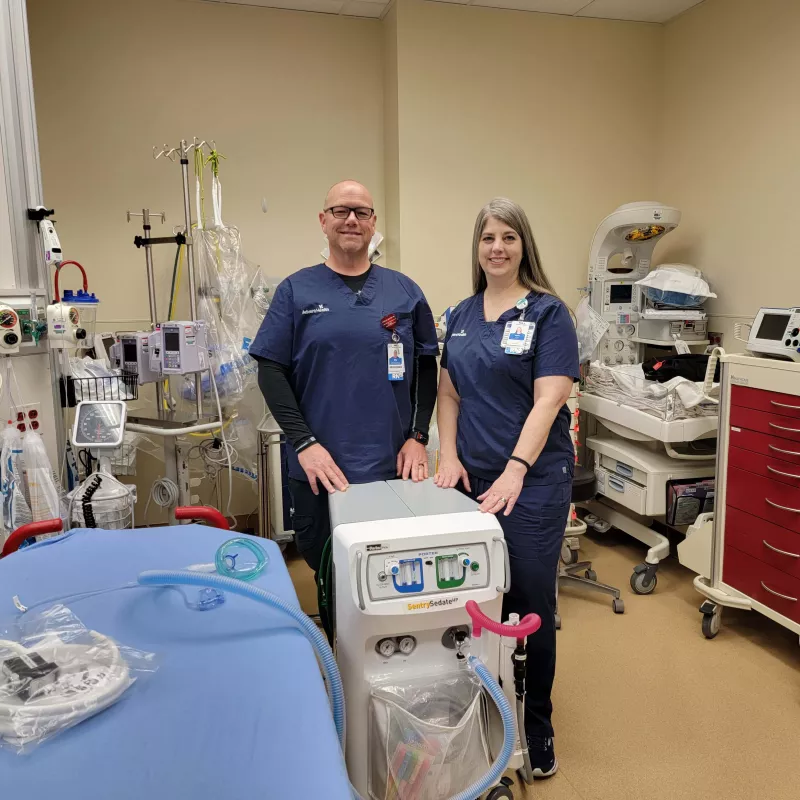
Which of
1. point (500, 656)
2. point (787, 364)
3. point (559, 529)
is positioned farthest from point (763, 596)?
point (500, 656)

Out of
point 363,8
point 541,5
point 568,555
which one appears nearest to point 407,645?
point 568,555

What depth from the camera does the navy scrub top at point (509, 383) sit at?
1728 mm

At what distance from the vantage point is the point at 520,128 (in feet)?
12.0

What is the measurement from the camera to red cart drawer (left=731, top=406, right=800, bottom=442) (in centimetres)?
227

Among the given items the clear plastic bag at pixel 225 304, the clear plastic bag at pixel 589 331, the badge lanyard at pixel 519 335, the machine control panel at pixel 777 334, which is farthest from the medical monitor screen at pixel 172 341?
the machine control panel at pixel 777 334

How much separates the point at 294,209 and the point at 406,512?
2579mm

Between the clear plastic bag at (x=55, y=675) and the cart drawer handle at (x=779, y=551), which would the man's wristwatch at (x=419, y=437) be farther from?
the cart drawer handle at (x=779, y=551)

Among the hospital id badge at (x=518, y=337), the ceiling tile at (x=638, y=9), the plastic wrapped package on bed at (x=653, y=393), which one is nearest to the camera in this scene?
the hospital id badge at (x=518, y=337)

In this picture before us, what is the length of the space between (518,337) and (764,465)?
129 cm

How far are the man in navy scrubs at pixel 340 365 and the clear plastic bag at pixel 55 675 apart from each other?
2.55ft

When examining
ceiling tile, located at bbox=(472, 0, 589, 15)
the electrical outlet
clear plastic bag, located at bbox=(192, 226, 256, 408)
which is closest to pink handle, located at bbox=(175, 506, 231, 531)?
the electrical outlet

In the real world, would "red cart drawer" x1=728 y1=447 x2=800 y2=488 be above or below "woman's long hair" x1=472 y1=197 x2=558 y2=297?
below

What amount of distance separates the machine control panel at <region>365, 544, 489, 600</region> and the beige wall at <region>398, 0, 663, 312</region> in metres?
2.41

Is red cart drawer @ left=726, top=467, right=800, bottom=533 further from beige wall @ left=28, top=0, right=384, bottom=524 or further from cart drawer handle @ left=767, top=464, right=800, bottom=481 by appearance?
beige wall @ left=28, top=0, right=384, bottom=524
